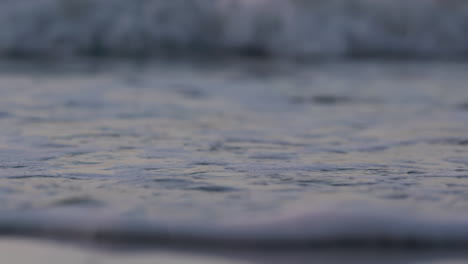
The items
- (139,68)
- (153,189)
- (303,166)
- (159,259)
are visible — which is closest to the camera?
Answer: (159,259)

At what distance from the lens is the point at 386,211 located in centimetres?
158

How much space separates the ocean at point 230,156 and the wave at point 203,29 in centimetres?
9

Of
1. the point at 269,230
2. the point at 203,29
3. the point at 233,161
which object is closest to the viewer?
the point at 269,230

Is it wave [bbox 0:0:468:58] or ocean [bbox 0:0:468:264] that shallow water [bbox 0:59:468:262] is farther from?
wave [bbox 0:0:468:58]

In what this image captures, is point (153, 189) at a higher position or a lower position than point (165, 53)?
lower

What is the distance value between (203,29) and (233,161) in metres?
4.54

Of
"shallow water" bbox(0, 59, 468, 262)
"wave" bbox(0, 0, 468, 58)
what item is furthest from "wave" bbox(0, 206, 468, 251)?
"wave" bbox(0, 0, 468, 58)

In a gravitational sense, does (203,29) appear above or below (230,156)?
above

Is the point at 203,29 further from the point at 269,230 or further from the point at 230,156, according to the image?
the point at 269,230

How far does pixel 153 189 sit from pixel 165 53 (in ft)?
15.0

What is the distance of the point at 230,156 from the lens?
2.27 m

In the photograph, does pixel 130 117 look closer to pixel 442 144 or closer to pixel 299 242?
pixel 442 144

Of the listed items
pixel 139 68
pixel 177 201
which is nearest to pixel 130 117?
pixel 177 201

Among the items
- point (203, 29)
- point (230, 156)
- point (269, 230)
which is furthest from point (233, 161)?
point (203, 29)
